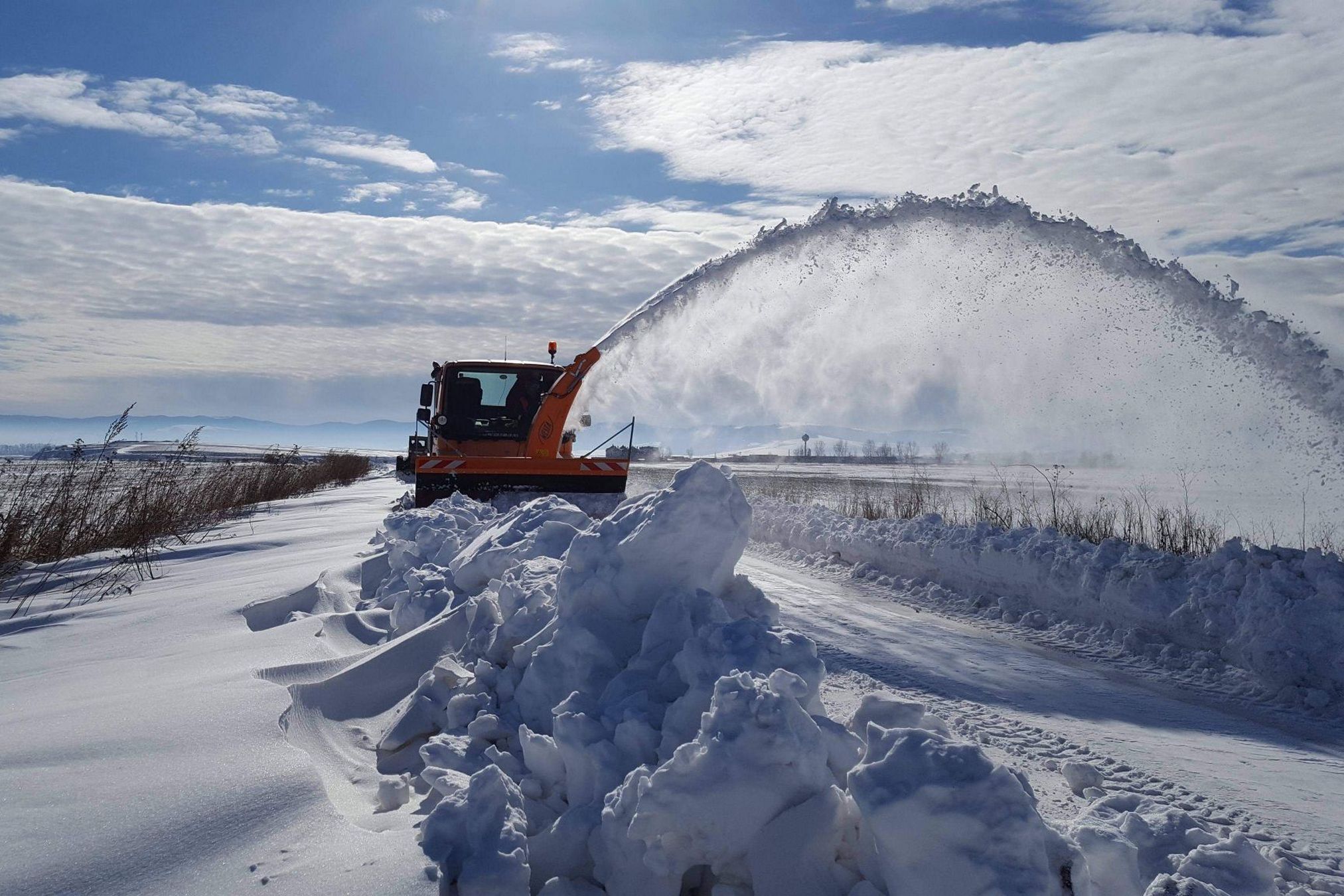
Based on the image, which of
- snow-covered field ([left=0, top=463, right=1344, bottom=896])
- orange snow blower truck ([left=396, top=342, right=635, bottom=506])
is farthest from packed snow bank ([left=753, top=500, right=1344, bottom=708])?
orange snow blower truck ([left=396, top=342, right=635, bottom=506])

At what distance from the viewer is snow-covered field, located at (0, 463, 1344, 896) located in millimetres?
2078

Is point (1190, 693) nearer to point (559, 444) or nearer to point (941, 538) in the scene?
point (941, 538)

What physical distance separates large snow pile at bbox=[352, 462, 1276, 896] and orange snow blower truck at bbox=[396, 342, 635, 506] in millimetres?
7973

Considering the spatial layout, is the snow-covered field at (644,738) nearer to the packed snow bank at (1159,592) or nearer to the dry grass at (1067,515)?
the packed snow bank at (1159,592)

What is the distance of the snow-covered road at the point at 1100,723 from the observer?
310cm

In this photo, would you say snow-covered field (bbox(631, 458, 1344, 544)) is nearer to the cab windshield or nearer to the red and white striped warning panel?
the cab windshield

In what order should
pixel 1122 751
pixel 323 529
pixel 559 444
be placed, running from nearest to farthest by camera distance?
1. pixel 1122 751
2. pixel 323 529
3. pixel 559 444

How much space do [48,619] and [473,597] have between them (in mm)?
3469

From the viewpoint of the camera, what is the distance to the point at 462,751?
2.94 meters

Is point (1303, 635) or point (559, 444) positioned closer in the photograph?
point (1303, 635)

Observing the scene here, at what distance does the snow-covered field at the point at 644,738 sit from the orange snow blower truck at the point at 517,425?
538 centimetres

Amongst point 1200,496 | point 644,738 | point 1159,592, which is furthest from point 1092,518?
point 1200,496

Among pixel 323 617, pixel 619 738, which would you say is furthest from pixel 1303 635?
pixel 323 617

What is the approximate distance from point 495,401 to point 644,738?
39.0ft
